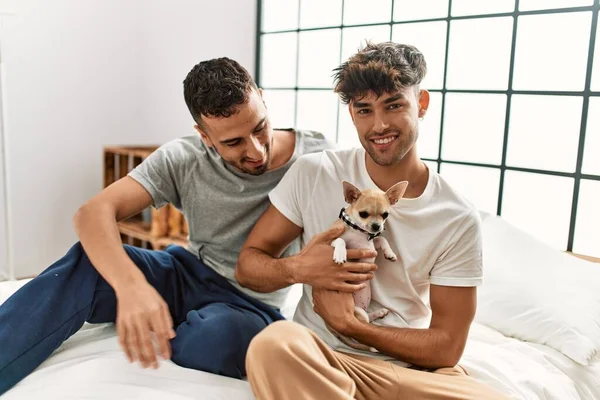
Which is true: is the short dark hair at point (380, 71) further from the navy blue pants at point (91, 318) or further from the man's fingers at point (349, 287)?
the navy blue pants at point (91, 318)

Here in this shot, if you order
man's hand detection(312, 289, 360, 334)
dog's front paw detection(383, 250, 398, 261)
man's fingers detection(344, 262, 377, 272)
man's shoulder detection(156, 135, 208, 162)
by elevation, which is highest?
man's shoulder detection(156, 135, 208, 162)

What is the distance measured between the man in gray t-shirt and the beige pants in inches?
12.0

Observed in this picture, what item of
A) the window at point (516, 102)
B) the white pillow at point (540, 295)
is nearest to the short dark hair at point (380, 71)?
the white pillow at point (540, 295)

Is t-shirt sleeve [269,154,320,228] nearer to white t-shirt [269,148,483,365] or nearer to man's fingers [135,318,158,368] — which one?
white t-shirt [269,148,483,365]

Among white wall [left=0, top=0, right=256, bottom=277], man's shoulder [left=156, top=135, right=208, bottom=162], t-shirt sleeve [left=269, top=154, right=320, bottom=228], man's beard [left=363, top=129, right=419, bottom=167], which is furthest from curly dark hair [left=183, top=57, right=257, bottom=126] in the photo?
white wall [left=0, top=0, right=256, bottom=277]

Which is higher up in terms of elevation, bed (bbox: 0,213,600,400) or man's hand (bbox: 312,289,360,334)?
man's hand (bbox: 312,289,360,334)

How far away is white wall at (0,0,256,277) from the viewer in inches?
132

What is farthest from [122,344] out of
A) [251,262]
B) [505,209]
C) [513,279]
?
[505,209]

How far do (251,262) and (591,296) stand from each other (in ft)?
3.49

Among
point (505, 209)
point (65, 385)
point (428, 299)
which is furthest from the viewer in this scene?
point (505, 209)

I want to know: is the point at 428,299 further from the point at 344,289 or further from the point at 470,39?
the point at 470,39

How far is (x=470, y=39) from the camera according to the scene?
8.16ft

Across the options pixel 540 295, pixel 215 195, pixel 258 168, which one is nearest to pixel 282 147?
pixel 258 168

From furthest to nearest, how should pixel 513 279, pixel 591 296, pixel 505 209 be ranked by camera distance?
1. pixel 505 209
2. pixel 513 279
3. pixel 591 296
